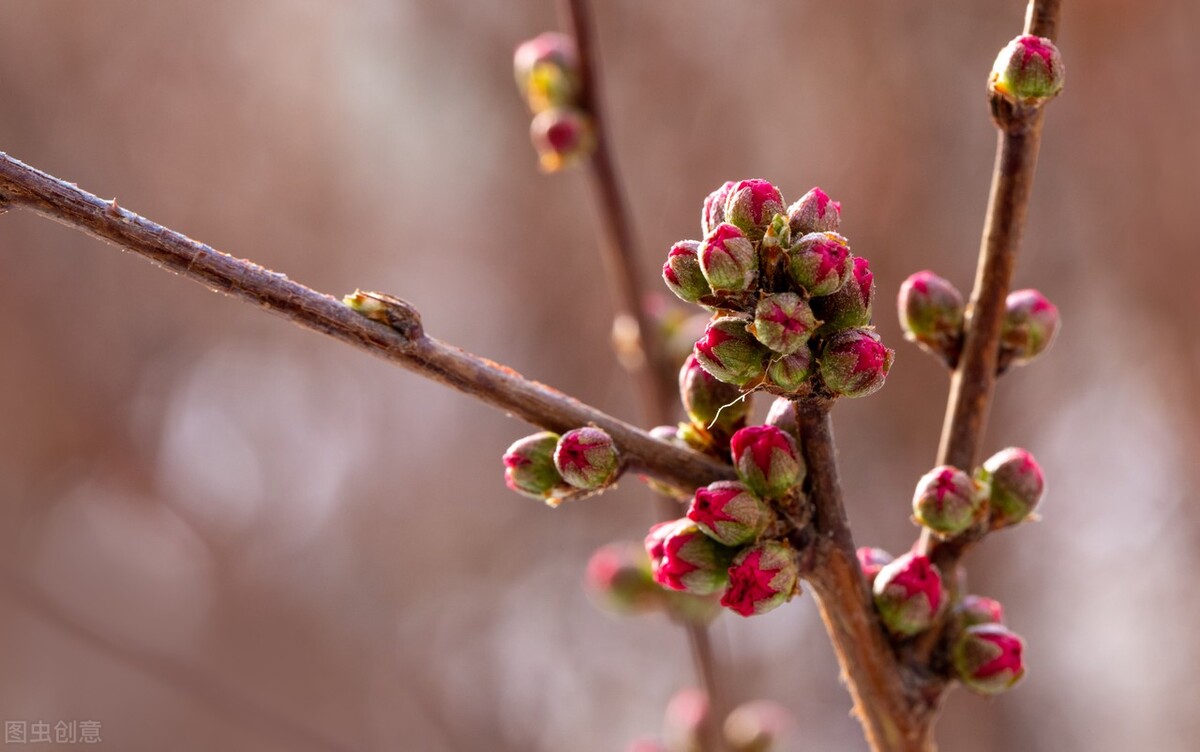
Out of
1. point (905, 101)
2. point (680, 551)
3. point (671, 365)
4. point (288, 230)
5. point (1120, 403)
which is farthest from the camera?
point (288, 230)

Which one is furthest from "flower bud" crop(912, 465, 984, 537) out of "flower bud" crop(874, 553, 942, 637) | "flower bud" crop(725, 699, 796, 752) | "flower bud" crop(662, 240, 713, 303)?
"flower bud" crop(725, 699, 796, 752)

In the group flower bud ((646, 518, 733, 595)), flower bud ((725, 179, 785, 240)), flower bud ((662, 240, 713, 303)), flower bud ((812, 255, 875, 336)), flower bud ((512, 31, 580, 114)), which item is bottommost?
flower bud ((646, 518, 733, 595))

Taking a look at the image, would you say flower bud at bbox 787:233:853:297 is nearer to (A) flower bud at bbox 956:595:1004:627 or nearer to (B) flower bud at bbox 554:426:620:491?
(B) flower bud at bbox 554:426:620:491

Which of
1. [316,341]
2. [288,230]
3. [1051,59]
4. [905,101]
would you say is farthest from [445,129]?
[1051,59]

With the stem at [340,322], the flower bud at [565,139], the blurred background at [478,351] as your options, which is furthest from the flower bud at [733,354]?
the blurred background at [478,351]

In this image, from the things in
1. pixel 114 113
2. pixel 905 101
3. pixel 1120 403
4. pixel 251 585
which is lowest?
pixel 1120 403

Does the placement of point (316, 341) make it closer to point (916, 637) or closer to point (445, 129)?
point (445, 129)
